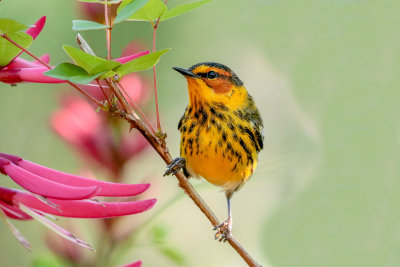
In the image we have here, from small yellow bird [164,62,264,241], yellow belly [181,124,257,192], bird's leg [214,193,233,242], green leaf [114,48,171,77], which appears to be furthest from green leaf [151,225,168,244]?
green leaf [114,48,171,77]

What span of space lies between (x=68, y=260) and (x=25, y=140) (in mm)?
1643

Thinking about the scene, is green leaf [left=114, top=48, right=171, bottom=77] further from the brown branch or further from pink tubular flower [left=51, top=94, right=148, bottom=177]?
pink tubular flower [left=51, top=94, right=148, bottom=177]

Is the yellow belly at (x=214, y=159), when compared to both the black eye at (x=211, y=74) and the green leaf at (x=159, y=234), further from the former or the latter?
the green leaf at (x=159, y=234)

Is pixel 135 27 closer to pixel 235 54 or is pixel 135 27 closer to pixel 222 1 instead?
pixel 235 54

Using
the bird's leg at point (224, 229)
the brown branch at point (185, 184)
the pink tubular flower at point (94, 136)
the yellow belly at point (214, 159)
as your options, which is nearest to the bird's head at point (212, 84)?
the yellow belly at point (214, 159)

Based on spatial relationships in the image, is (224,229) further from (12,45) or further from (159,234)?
(12,45)

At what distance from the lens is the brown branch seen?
1.13 meters

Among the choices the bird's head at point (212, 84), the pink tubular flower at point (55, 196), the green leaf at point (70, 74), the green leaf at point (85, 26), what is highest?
the bird's head at point (212, 84)

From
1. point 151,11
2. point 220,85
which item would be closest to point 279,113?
point 220,85

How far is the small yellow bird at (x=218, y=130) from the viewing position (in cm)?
211

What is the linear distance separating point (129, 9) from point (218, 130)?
1.25 meters

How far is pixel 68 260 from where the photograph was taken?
5.55 ft

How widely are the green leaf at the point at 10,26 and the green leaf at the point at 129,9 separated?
0.42ft

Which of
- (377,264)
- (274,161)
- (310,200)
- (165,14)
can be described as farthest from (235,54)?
(165,14)
